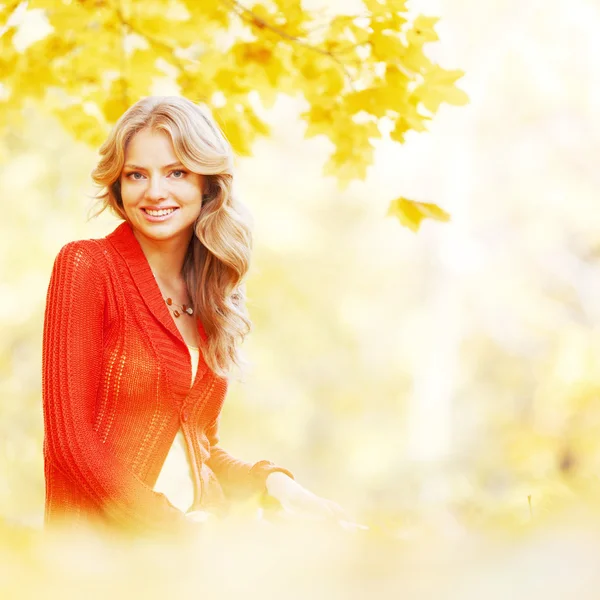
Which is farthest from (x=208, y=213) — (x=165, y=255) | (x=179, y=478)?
(x=179, y=478)

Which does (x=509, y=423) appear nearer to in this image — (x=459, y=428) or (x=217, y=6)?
(x=459, y=428)

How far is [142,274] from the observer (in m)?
1.74

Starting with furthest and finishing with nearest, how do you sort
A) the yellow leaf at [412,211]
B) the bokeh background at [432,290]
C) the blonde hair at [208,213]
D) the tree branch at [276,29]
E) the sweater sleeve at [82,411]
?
the bokeh background at [432,290] → the tree branch at [276,29] → the yellow leaf at [412,211] → the blonde hair at [208,213] → the sweater sleeve at [82,411]

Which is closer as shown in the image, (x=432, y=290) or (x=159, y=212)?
(x=159, y=212)

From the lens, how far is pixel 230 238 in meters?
1.91

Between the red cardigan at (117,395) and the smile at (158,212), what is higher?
the smile at (158,212)

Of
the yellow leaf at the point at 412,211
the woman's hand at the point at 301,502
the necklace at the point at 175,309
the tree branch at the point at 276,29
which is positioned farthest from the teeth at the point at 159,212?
the tree branch at the point at 276,29

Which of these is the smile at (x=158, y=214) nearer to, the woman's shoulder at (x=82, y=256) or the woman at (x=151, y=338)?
the woman at (x=151, y=338)

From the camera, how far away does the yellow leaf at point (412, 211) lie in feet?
7.77

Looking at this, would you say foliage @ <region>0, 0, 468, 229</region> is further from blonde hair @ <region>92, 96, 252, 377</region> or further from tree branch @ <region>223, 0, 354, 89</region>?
blonde hair @ <region>92, 96, 252, 377</region>

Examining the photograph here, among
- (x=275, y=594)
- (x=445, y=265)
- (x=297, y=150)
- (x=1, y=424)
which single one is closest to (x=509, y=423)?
(x=445, y=265)

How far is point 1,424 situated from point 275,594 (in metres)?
8.22

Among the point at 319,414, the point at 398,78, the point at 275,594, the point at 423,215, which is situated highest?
the point at 319,414

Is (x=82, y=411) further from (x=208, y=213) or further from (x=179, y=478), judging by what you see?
(x=208, y=213)
